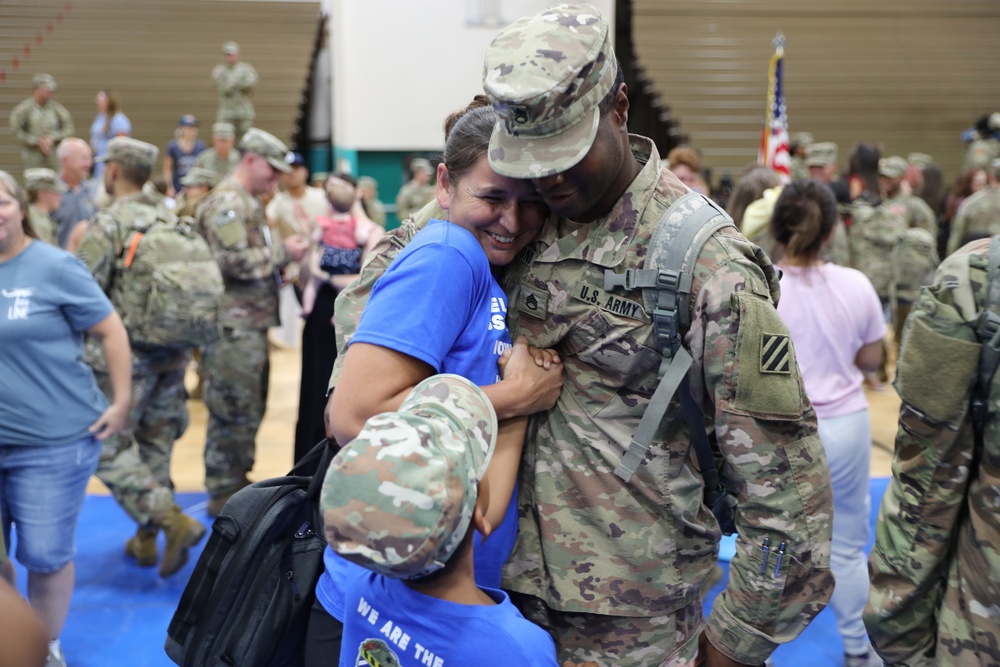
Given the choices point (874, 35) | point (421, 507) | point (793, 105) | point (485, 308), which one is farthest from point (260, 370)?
point (874, 35)

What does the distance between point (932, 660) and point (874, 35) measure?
1621cm

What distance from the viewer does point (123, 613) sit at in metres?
3.94

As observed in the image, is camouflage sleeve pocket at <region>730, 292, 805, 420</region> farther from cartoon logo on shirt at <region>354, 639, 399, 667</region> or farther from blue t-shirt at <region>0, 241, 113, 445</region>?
blue t-shirt at <region>0, 241, 113, 445</region>

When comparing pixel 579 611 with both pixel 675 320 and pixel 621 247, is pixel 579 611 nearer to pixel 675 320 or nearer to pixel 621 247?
pixel 675 320

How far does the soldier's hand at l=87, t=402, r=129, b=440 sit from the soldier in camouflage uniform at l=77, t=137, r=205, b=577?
97cm

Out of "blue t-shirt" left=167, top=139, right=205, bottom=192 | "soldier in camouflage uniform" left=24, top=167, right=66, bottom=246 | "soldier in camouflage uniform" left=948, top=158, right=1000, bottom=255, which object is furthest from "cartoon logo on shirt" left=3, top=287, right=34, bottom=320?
"blue t-shirt" left=167, top=139, right=205, bottom=192

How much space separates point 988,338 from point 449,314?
36.3 inches

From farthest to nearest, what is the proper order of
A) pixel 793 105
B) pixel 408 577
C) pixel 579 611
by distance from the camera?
pixel 793 105, pixel 579 611, pixel 408 577

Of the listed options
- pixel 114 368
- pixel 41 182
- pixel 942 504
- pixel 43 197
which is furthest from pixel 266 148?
pixel 942 504

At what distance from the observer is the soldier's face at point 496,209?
1.61 meters

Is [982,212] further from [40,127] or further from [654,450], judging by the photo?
[40,127]

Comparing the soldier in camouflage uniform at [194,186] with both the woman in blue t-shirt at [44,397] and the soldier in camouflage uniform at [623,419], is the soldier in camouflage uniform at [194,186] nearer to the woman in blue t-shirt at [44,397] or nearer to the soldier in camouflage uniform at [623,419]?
the woman in blue t-shirt at [44,397]

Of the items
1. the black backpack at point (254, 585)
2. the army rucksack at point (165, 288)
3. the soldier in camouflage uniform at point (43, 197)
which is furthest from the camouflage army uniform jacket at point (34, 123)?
the black backpack at point (254, 585)

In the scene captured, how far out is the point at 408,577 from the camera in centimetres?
129
